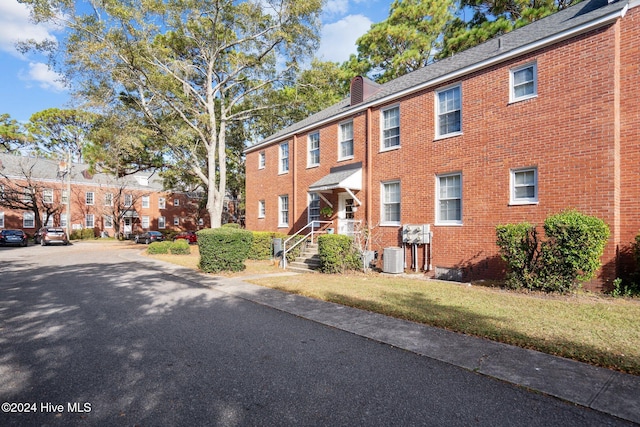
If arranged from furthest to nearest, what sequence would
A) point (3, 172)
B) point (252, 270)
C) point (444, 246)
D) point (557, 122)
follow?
point (3, 172)
point (252, 270)
point (444, 246)
point (557, 122)

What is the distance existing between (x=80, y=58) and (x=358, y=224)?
1606cm

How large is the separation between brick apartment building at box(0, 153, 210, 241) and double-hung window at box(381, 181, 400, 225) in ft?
91.1

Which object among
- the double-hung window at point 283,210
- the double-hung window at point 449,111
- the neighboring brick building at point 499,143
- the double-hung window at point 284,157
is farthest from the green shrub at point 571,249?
the double-hung window at point 284,157

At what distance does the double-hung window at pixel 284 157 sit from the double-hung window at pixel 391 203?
7.31 m

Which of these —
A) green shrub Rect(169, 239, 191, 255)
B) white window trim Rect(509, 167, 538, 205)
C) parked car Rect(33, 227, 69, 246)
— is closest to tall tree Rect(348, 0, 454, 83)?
white window trim Rect(509, 167, 538, 205)

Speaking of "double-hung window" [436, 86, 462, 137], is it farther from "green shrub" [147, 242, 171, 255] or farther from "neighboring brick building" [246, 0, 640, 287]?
"green shrub" [147, 242, 171, 255]

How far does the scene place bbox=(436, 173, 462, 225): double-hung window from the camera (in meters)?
11.3

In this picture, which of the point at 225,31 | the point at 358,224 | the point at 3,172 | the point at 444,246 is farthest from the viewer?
the point at 3,172

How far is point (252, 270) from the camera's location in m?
12.7

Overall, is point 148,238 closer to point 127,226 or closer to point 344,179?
point 127,226

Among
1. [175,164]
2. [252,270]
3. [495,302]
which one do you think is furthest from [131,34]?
[495,302]

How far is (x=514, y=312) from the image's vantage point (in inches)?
247

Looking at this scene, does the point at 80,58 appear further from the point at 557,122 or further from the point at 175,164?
the point at 557,122

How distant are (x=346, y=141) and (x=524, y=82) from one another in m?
7.34
